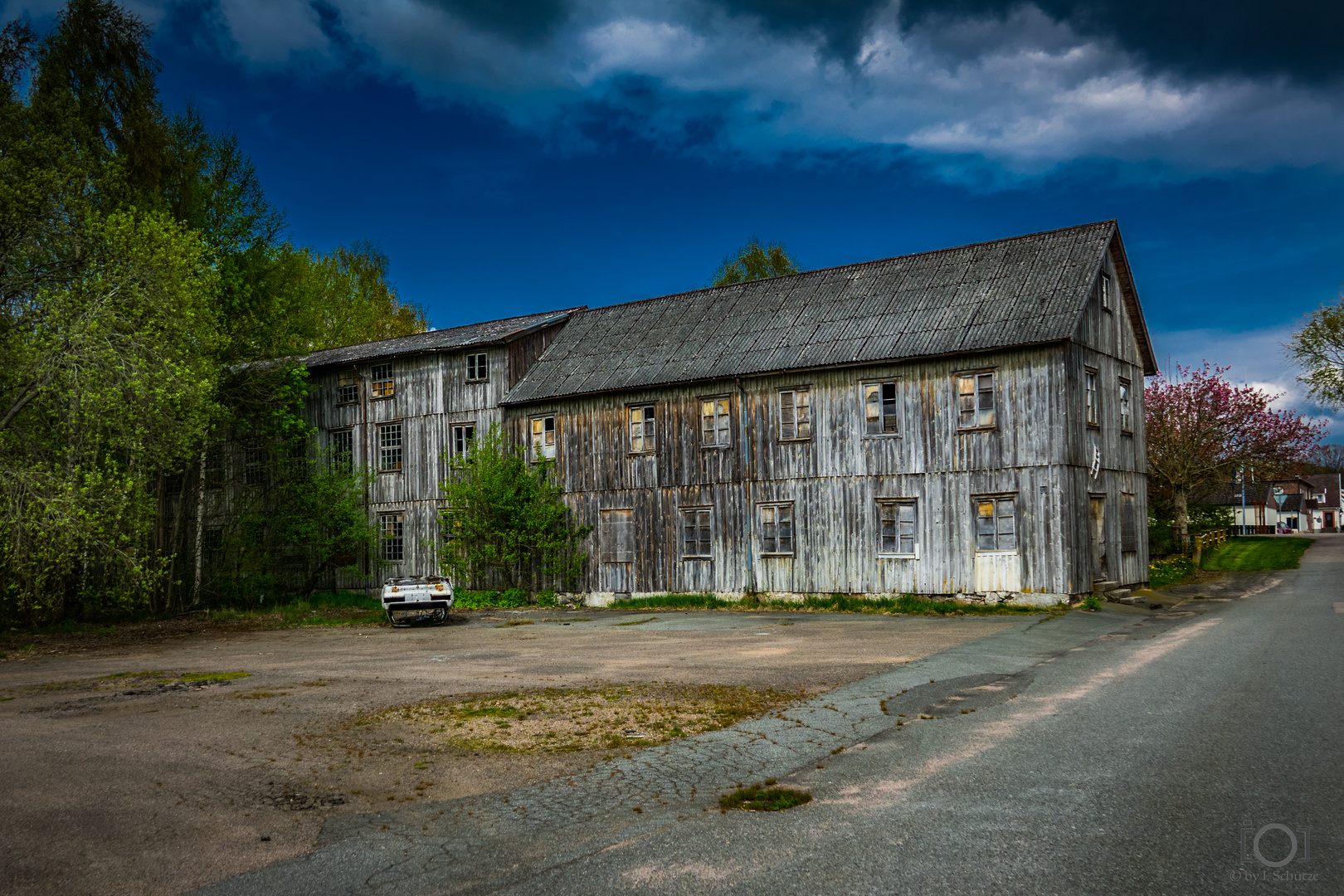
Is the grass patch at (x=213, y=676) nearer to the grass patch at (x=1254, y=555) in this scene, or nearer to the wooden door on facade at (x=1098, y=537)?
the wooden door on facade at (x=1098, y=537)

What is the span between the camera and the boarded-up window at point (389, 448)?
32.6 m

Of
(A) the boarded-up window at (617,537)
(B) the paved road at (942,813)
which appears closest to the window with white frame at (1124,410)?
(A) the boarded-up window at (617,537)

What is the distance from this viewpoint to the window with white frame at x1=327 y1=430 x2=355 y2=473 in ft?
108

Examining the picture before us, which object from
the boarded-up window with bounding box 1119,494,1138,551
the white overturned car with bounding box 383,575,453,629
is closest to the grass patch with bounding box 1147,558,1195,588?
the boarded-up window with bounding box 1119,494,1138,551

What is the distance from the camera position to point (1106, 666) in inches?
491

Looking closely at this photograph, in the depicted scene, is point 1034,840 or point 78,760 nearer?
point 1034,840

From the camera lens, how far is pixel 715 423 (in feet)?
87.3

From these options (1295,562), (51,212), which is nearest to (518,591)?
(51,212)

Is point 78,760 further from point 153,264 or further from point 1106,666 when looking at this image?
point 153,264

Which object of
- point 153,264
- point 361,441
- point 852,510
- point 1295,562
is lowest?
point 1295,562

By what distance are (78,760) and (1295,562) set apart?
41242mm

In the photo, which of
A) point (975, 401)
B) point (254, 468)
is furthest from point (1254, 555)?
point (254, 468)

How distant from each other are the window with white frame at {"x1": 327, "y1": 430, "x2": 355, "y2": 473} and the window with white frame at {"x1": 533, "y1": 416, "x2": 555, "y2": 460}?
766 cm

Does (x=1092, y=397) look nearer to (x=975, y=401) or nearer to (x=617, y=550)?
(x=975, y=401)
